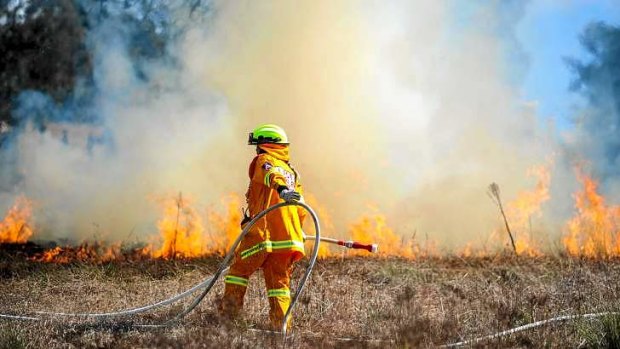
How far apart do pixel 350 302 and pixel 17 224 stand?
8.89m

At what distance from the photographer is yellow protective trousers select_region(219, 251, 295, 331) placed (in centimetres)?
584

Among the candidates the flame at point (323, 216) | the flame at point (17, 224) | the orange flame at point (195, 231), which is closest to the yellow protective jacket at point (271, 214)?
the orange flame at point (195, 231)

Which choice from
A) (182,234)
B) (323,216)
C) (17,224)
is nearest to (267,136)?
(182,234)

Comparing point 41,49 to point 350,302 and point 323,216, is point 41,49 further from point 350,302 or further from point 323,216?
point 350,302

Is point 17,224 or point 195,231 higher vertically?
point 17,224

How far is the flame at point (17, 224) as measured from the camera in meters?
13.1

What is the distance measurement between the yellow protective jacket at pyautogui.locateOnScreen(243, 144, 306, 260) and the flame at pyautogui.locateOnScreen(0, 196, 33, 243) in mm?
8432

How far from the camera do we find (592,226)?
1325 centimetres

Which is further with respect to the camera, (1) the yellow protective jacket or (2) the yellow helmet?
(2) the yellow helmet

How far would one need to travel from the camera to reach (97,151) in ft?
53.8

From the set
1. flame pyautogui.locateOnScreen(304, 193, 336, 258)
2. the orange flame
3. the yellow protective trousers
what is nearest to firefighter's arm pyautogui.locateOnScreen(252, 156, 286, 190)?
the yellow protective trousers

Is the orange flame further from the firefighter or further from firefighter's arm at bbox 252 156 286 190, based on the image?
firefighter's arm at bbox 252 156 286 190

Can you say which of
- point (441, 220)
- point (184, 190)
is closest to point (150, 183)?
point (184, 190)

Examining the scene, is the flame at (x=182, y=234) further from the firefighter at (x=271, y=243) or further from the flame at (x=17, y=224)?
the firefighter at (x=271, y=243)
